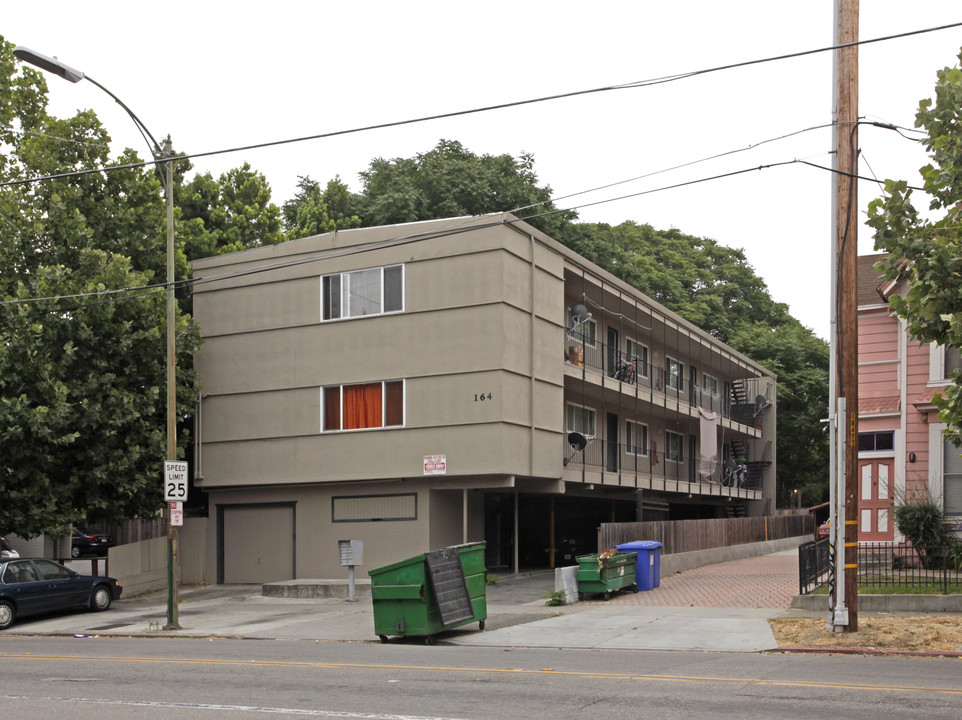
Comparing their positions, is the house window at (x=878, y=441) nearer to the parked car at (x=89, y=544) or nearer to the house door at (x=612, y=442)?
the house door at (x=612, y=442)

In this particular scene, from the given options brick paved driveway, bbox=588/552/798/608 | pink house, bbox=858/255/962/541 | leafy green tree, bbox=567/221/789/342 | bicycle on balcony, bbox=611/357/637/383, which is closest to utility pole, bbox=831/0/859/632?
brick paved driveway, bbox=588/552/798/608

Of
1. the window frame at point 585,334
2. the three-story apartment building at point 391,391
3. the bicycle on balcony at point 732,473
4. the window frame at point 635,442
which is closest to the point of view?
the three-story apartment building at point 391,391

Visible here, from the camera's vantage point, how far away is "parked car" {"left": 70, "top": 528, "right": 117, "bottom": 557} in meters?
32.3

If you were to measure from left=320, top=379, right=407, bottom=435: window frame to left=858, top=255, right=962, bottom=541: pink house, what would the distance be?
10.6 metres

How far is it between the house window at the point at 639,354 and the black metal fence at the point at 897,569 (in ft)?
45.0

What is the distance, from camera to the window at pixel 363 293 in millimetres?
26125

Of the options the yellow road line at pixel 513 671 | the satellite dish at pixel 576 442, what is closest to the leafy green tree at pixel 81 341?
the yellow road line at pixel 513 671

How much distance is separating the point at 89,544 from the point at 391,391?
1270cm

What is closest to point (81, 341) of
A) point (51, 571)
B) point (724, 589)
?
point (51, 571)

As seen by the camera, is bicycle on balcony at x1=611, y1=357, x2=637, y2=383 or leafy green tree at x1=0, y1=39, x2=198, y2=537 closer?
leafy green tree at x1=0, y1=39, x2=198, y2=537

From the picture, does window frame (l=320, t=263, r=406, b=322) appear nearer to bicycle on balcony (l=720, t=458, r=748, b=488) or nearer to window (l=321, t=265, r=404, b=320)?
window (l=321, t=265, r=404, b=320)

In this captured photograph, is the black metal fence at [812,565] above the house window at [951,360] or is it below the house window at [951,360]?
below

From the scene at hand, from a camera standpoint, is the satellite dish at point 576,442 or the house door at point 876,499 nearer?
the house door at point 876,499

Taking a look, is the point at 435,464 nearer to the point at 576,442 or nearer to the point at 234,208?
the point at 576,442
